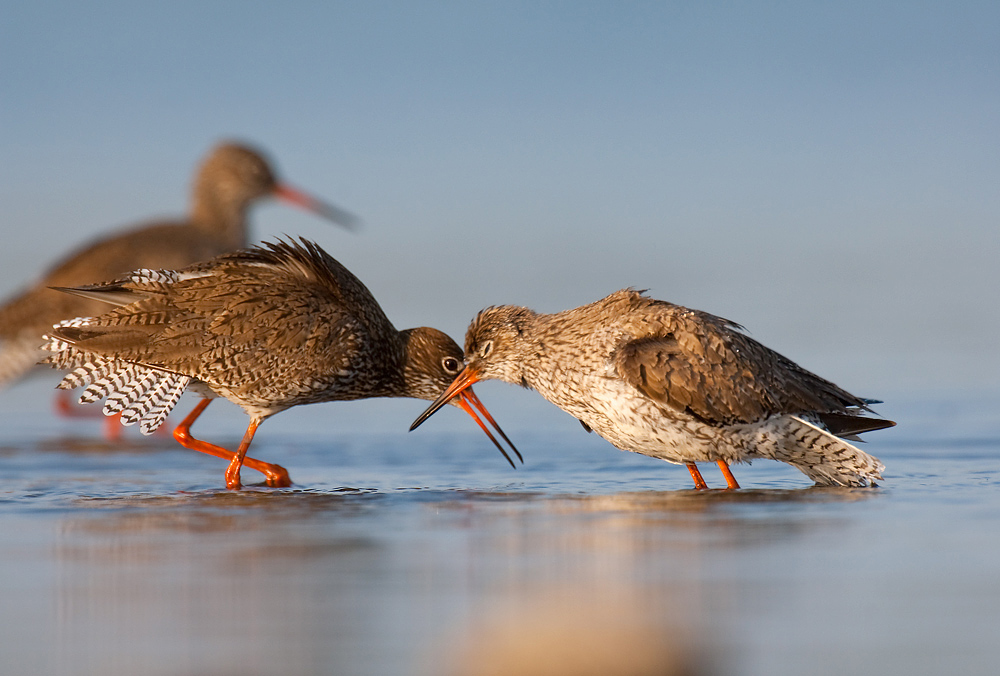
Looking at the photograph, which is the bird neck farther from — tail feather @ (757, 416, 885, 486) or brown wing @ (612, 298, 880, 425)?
tail feather @ (757, 416, 885, 486)

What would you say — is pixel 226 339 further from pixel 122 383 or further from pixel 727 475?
pixel 727 475

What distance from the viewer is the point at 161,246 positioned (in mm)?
12688

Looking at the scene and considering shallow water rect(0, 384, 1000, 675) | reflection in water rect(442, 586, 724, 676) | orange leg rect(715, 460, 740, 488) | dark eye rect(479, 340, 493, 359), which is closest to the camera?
reflection in water rect(442, 586, 724, 676)

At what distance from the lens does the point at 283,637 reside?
384cm

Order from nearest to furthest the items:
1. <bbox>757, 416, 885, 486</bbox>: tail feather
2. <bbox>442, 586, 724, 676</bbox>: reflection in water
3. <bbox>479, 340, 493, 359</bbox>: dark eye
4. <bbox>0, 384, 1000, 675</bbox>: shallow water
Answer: <bbox>442, 586, 724, 676</bbox>: reflection in water, <bbox>0, 384, 1000, 675</bbox>: shallow water, <bbox>757, 416, 885, 486</bbox>: tail feather, <bbox>479, 340, 493, 359</bbox>: dark eye

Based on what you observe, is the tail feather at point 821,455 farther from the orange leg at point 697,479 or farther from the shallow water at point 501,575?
the orange leg at point 697,479

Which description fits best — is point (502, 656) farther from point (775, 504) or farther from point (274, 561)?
point (775, 504)

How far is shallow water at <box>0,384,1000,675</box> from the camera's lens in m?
3.63

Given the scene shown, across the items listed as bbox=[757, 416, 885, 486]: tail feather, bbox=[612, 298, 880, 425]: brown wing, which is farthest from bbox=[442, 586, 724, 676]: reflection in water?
bbox=[757, 416, 885, 486]: tail feather

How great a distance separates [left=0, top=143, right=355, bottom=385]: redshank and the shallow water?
11.8 feet

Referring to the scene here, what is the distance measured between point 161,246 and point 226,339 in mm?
4944

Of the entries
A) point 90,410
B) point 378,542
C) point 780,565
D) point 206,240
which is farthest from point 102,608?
point 90,410

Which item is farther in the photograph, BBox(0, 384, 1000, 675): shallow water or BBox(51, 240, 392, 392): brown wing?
BBox(51, 240, 392, 392): brown wing

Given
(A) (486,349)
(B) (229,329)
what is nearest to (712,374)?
(A) (486,349)
